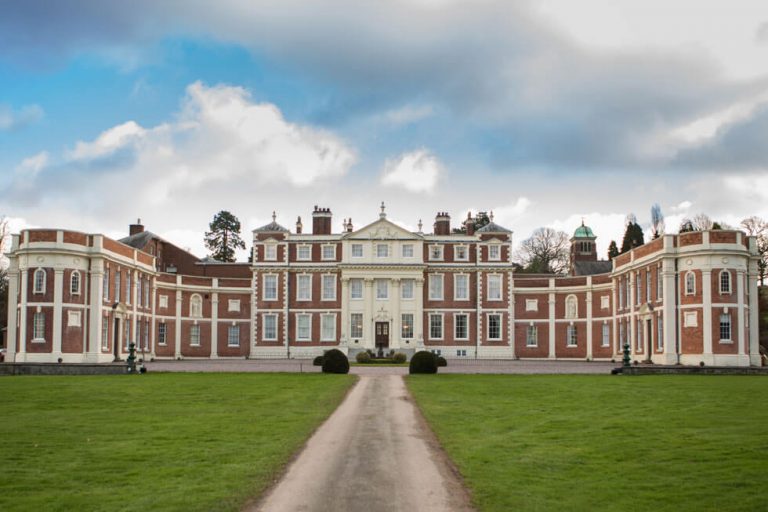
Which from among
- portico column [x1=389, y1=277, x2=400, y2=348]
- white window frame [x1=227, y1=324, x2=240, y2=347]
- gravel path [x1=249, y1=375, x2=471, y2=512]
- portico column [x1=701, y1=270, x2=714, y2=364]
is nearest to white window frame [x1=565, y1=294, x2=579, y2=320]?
portico column [x1=389, y1=277, x2=400, y2=348]

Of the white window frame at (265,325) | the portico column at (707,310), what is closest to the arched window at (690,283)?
the portico column at (707,310)

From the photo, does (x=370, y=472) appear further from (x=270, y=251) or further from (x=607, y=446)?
(x=270, y=251)

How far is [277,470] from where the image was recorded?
1358cm

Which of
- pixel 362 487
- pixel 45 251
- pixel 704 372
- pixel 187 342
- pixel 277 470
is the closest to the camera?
pixel 362 487

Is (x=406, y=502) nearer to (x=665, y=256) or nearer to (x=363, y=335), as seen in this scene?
(x=665, y=256)

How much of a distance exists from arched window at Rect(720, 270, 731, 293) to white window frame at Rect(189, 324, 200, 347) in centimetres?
4143

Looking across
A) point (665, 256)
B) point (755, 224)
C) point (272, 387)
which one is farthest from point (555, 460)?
point (755, 224)

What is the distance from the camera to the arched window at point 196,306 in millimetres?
67750

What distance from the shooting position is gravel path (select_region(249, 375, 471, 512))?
11328mm

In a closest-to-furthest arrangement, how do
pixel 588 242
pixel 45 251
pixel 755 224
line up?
pixel 45 251 < pixel 755 224 < pixel 588 242

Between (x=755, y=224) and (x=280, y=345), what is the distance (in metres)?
44.3

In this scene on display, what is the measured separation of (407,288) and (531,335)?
1159 centimetres

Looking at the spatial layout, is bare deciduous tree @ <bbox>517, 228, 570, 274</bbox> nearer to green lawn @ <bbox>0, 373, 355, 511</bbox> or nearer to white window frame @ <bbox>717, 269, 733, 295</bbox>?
white window frame @ <bbox>717, 269, 733, 295</bbox>

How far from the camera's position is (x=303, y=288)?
70.0 metres
